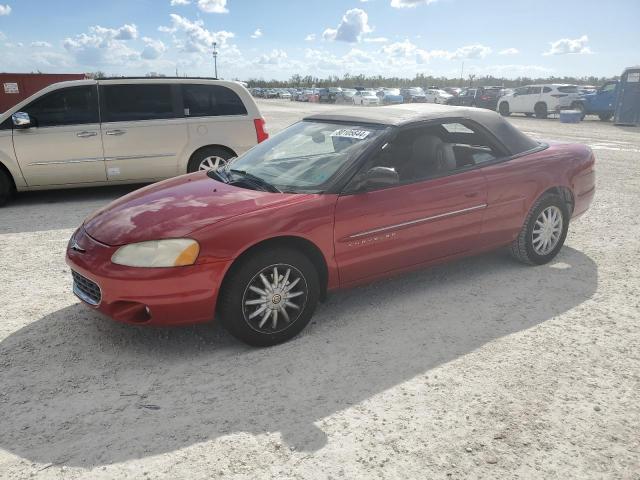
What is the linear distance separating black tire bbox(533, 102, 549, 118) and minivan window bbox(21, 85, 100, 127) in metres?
24.2

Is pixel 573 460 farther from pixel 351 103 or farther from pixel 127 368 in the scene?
pixel 351 103

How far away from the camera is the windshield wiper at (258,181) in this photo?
3.73m

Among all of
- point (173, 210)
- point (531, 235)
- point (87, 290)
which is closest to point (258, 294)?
point (173, 210)

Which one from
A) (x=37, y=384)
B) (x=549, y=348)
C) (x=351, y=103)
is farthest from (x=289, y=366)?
(x=351, y=103)

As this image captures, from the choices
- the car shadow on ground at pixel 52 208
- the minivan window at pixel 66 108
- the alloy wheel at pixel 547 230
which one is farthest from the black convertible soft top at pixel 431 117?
the minivan window at pixel 66 108

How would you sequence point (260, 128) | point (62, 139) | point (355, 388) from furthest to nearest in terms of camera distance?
point (260, 128) < point (62, 139) < point (355, 388)

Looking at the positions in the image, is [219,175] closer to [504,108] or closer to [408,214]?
[408,214]

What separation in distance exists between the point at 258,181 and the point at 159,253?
1.02 meters

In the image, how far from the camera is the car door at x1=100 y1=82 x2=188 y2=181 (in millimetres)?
7586

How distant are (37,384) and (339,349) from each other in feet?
5.89

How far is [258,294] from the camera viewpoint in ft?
11.0

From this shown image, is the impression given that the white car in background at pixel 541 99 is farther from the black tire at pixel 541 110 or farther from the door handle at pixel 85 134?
the door handle at pixel 85 134

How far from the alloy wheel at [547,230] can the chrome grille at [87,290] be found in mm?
3593

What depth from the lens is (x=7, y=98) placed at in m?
14.5
